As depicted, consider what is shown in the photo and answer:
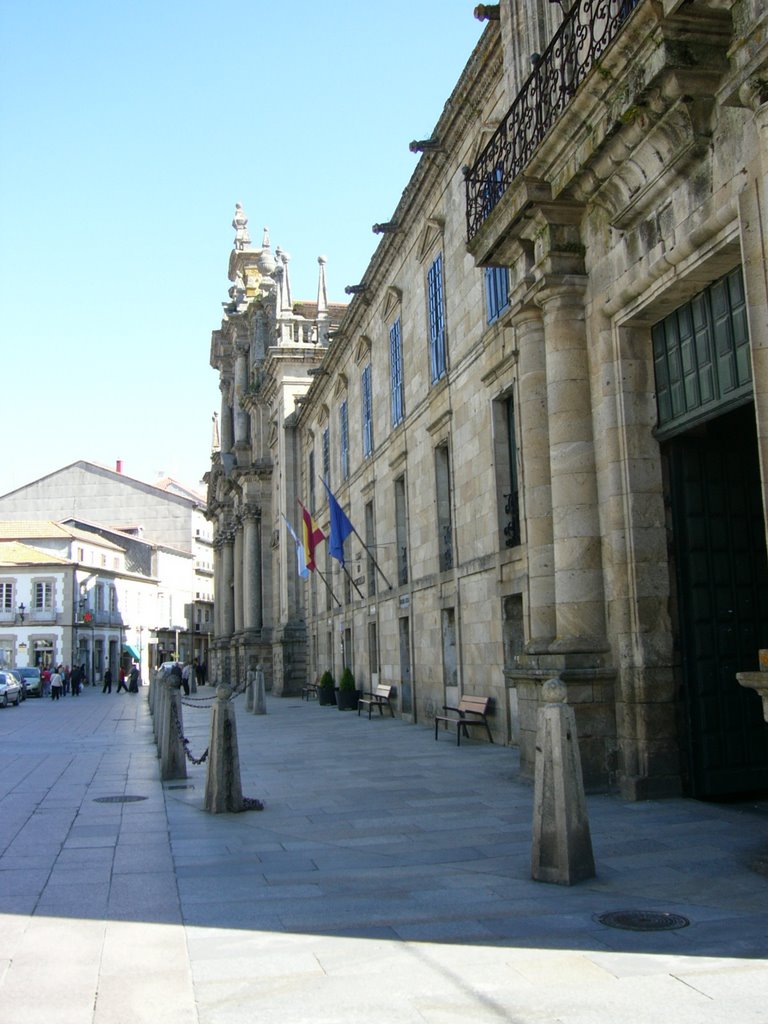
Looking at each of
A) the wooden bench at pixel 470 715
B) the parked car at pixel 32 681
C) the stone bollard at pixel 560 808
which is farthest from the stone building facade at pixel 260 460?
the stone bollard at pixel 560 808

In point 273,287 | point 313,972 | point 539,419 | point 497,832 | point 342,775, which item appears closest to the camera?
point 313,972

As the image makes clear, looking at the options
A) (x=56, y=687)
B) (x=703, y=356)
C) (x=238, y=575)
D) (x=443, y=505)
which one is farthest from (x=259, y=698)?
(x=56, y=687)

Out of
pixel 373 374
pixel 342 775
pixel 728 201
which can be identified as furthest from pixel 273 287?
pixel 728 201

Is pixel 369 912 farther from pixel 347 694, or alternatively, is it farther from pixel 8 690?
pixel 8 690

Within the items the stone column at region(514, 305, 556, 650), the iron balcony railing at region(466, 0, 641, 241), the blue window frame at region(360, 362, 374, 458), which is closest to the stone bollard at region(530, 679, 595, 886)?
the stone column at region(514, 305, 556, 650)

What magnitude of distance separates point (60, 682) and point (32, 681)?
4.92 m

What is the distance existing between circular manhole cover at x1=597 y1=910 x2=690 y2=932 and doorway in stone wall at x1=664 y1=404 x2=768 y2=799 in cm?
375

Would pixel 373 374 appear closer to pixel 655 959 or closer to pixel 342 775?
pixel 342 775

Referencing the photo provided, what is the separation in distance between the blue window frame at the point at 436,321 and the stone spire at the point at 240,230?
A: 1444 inches

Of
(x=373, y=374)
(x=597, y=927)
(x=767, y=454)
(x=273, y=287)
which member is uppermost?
(x=273, y=287)

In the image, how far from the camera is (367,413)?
25.4 m

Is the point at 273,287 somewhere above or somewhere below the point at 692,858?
above

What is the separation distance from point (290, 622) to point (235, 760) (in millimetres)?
27202

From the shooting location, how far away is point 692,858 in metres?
6.84
